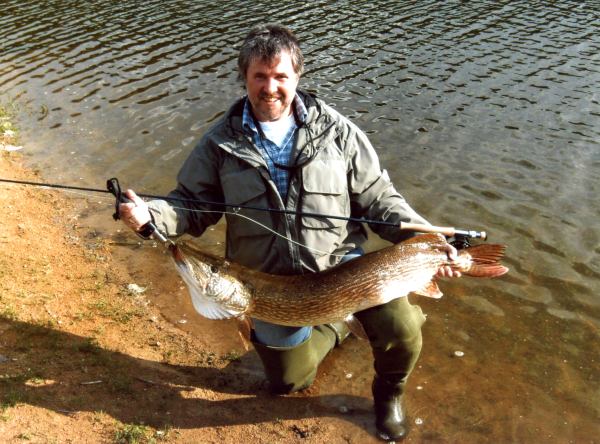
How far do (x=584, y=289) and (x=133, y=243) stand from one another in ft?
16.8

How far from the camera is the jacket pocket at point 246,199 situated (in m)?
4.09

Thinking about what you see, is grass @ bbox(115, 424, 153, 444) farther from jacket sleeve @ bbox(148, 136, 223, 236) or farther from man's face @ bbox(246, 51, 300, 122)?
man's face @ bbox(246, 51, 300, 122)

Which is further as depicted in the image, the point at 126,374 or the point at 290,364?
the point at 126,374

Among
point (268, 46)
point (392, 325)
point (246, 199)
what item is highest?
point (268, 46)

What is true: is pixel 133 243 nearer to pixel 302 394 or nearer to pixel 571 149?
pixel 302 394

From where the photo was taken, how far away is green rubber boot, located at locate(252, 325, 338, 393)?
14.1 feet

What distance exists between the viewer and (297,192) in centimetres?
409

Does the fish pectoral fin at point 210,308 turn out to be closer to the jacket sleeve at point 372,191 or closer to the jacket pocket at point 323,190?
the jacket pocket at point 323,190

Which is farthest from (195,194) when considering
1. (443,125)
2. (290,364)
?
(443,125)

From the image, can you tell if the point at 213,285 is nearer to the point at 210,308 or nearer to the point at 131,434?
the point at 210,308

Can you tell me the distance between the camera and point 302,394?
4.68 m

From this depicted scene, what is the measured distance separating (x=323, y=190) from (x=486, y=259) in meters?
1.25

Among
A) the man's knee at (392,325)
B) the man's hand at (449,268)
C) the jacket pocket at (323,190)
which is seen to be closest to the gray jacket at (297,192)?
the jacket pocket at (323,190)

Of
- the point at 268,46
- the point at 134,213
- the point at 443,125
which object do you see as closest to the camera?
the point at 134,213
